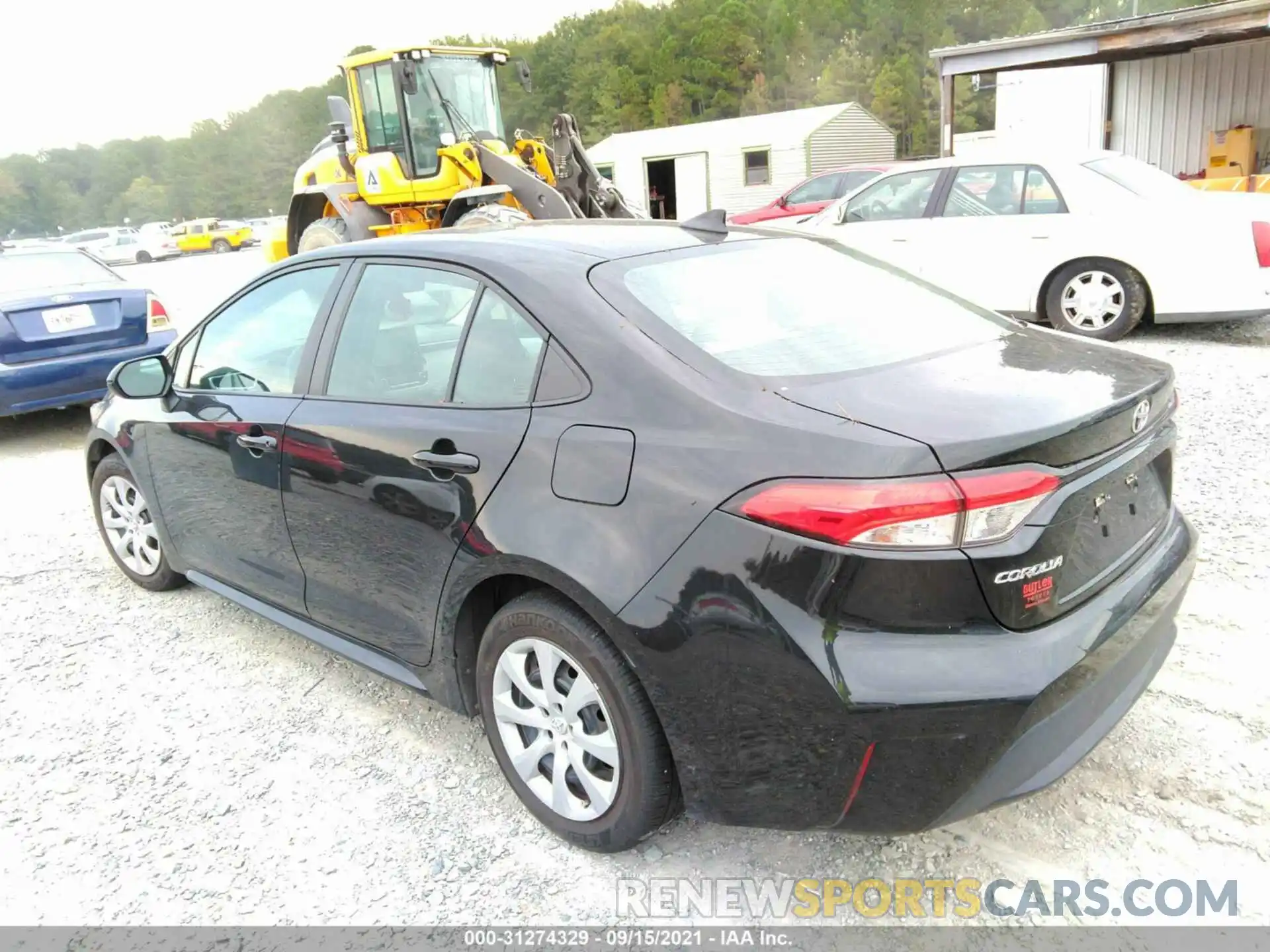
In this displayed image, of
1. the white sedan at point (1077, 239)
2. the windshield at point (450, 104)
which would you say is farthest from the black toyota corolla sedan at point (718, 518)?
the windshield at point (450, 104)

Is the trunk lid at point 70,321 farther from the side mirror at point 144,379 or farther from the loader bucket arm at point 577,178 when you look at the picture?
the loader bucket arm at point 577,178

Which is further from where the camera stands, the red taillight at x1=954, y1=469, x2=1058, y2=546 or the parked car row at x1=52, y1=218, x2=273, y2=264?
the parked car row at x1=52, y1=218, x2=273, y2=264

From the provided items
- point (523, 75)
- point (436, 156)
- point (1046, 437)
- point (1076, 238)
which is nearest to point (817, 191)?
point (523, 75)

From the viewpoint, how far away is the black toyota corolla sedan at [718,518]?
1.89 m

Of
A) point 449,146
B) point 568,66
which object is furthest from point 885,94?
point 449,146

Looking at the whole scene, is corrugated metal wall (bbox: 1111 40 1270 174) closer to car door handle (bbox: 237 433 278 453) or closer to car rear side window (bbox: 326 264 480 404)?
car rear side window (bbox: 326 264 480 404)

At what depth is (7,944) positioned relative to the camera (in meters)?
2.30

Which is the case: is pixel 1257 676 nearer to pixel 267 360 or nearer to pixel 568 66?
pixel 267 360

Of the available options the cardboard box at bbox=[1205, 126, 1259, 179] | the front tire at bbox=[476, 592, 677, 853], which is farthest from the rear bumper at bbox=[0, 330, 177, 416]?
the cardboard box at bbox=[1205, 126, 1259, 179]

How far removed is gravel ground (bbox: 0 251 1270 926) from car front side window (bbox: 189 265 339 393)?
1.11 meters

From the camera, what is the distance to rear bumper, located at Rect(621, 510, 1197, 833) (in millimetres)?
1880

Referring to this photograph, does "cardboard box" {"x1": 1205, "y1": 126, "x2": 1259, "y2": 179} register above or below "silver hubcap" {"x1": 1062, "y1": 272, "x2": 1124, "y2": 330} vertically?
above

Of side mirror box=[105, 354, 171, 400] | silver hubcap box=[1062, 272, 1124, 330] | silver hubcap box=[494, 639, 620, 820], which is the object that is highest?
A: side mirror box=[105, 354, 171, 400]

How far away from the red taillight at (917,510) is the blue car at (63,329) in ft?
22.6
